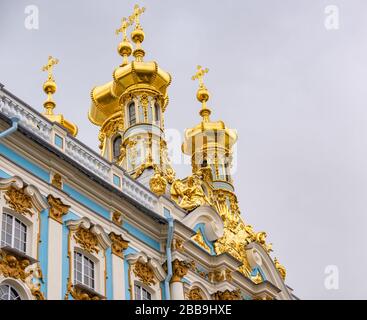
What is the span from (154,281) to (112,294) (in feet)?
5.66

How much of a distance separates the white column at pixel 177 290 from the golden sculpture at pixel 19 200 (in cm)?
438

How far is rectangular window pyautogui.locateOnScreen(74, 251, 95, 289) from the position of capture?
721 inches

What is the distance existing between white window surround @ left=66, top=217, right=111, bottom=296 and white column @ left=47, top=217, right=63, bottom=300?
35 centimetres

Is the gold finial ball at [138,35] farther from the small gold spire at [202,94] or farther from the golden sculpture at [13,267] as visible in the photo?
the golden sculpture at [13,267]

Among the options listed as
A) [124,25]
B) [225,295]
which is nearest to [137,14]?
[124,25]

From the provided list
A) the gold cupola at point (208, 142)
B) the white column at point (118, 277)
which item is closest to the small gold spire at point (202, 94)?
the gold cupola at point (208, 142)

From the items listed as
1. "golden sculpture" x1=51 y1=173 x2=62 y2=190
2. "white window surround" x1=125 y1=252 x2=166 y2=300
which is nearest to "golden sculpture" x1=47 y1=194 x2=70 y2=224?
"golden sculpture" x1=51 y1=173 x2=62 y2=190

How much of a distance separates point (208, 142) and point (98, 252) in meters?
14.6

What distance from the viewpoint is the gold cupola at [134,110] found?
28.1m

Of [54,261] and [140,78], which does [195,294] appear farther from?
[140,78]

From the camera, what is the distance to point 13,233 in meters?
17.2

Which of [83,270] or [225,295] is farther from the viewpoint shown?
[225,295]
